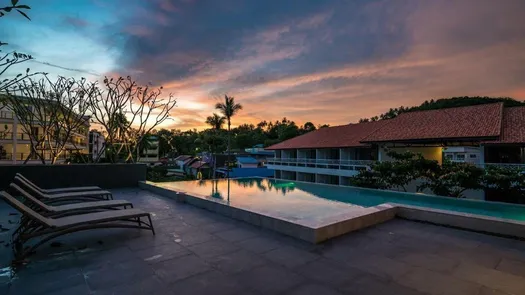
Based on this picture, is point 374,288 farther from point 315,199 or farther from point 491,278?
point 315,199

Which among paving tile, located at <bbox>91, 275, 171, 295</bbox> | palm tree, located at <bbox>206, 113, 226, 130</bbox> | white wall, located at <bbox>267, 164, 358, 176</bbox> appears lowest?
white wall, located at <bbox>267, 164, 358, 176</bbox>

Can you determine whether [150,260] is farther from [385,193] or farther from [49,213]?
[385,193]

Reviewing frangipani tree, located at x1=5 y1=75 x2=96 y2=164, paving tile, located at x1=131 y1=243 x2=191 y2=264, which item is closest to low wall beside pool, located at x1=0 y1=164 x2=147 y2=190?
frangipani tree, located at x1=5 y1=75 x2=96 y2=164

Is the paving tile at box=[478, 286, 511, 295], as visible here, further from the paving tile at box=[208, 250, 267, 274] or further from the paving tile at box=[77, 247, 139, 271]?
the paving tile at box=[77, 247, 139, 271]

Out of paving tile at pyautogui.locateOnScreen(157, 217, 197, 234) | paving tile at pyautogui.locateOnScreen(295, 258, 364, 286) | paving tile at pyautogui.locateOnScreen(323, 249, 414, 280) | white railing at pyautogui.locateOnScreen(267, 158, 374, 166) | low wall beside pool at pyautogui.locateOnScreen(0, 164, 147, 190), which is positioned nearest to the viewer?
paving tile at pyautogui.locateOnScreen(295, 258, 364, 286)

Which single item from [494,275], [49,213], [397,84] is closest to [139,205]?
[49,213]

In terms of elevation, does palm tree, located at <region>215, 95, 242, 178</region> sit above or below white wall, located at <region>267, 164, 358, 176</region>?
above

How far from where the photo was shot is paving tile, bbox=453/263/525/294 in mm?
2674

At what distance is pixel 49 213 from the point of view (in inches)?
173

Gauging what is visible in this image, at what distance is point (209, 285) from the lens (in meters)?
2.65

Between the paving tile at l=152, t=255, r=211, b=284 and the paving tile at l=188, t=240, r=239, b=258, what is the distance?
0.56 ft

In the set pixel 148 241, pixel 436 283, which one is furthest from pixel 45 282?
pixel 436 283

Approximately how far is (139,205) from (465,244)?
6.62m

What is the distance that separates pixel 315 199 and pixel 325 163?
13614 mm
